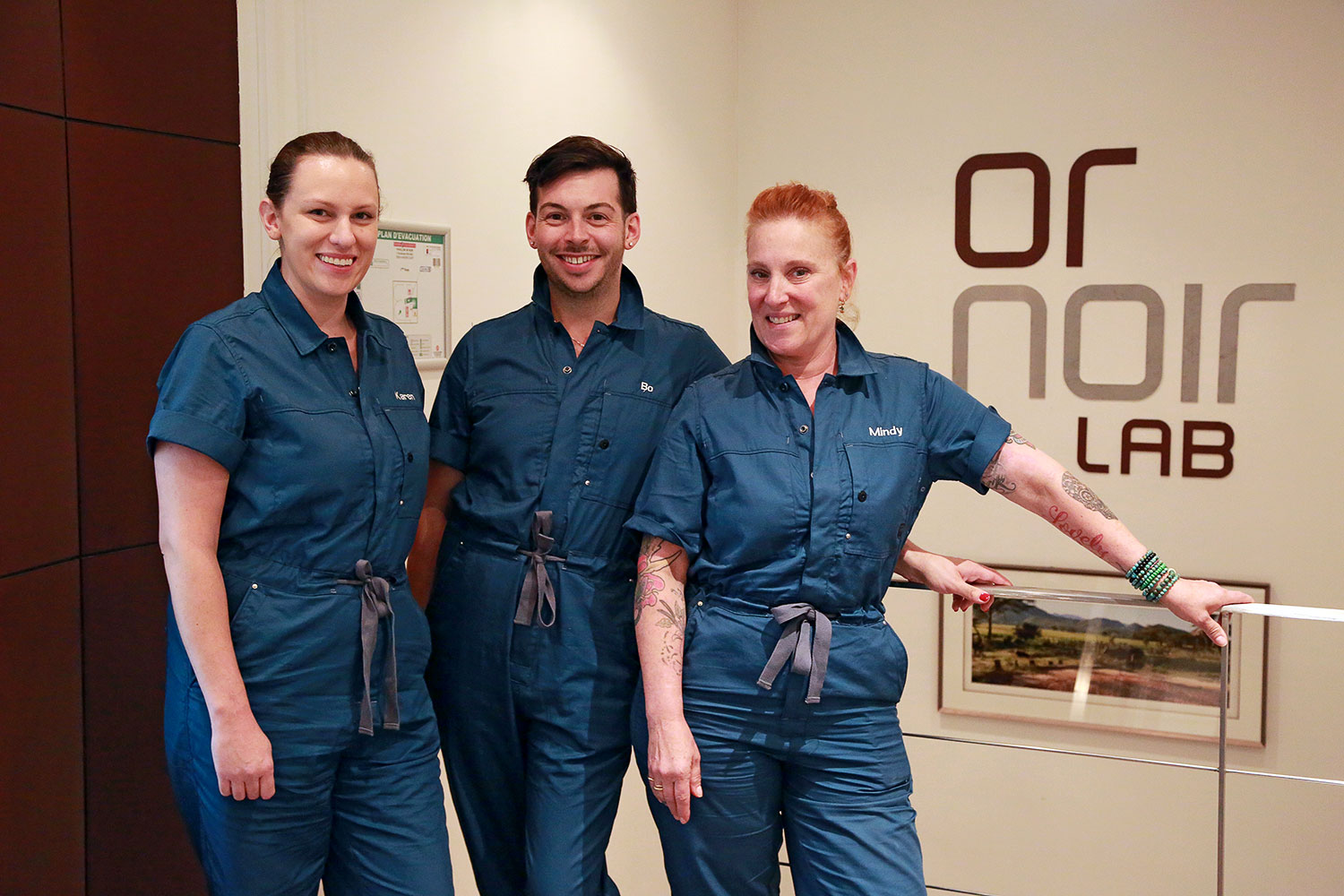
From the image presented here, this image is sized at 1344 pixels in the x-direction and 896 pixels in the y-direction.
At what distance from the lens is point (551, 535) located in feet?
6.21

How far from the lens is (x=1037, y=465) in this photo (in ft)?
5.64

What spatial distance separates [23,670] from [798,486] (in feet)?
3.88

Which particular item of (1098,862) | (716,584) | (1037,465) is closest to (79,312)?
(716,584)

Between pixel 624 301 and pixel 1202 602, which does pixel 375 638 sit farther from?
pixel 1202 602

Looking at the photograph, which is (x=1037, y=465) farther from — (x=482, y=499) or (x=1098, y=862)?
(x=1098, y=862)

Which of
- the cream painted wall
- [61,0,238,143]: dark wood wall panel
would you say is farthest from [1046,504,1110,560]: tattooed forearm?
the cream painted wall

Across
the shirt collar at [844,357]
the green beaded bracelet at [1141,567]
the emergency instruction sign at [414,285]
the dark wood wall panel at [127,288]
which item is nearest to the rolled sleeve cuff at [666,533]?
the shirt collar at [844,357]

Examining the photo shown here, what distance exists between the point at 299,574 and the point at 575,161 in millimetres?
810

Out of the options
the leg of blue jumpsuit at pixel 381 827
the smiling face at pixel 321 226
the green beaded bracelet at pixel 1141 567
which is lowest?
the leg of blue jumpsuit at pixel 381 827

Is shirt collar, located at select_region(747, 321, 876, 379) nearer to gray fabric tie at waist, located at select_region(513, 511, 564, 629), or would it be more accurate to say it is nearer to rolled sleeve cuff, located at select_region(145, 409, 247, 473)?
gray fabric tie at waist, located at select_region(513, 511, 564, 629)

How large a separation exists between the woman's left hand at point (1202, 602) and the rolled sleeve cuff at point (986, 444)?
13.1 inches

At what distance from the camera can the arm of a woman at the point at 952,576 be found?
1.89 metres

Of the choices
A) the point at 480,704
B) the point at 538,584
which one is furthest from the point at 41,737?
the point at 538,584

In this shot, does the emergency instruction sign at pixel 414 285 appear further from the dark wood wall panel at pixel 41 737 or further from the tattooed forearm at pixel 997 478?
the tattooed forearm at pixel 997 478
